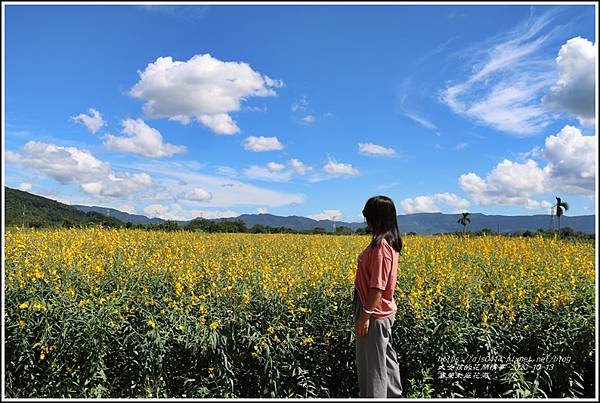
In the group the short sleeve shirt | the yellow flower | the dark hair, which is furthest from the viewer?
the yellow flower

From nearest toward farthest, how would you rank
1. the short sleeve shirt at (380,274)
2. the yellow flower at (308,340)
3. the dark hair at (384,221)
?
the short sleeve shirt at (380,274) < the dark hair at (384,221) < the yellow flower at (308,340)

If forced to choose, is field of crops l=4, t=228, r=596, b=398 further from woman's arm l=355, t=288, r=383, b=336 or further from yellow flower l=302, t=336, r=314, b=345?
woman's arm l=355, t=288, r=383, b=336

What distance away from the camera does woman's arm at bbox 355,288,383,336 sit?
3.10 meters

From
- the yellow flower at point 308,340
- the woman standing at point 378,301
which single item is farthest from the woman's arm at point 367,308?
the yellow flower at point 308,340

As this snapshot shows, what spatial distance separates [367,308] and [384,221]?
1.91ft

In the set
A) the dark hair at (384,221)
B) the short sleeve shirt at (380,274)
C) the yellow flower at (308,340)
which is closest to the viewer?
the short sleeve shirt at (380,274)

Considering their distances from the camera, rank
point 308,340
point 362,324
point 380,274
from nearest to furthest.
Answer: point 380,274, point 362,324, point 308,340

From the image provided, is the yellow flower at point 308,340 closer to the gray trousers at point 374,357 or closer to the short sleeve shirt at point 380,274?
the gray trousers at point 374,357

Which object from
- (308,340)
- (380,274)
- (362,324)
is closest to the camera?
(380,274)

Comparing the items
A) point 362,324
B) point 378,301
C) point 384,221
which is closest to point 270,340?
point 362,324

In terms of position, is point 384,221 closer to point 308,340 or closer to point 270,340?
point 308,340

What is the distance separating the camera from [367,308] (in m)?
3.14

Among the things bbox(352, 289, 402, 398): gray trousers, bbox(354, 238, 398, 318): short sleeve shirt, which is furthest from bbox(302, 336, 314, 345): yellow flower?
bbox(354, 238, 398, 318): short sleeve shirt

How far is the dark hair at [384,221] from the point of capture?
126 inches
